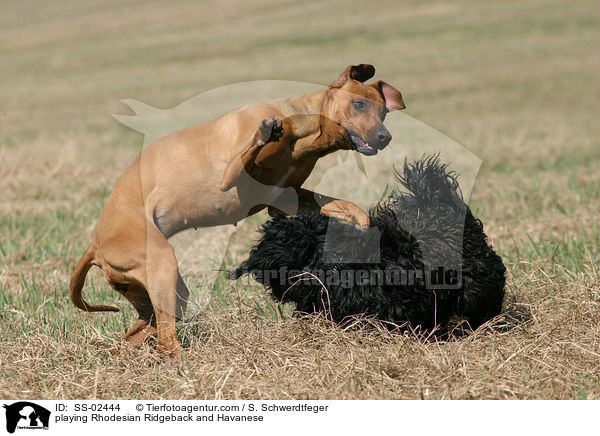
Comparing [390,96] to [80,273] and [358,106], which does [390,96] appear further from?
[80,273]

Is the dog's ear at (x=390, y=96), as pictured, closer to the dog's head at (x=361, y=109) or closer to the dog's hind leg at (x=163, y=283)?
the dog's head at (x=361, y=109)

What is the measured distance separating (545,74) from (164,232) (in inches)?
796

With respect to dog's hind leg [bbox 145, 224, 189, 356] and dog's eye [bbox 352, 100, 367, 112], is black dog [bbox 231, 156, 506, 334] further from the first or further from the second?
dog's eye [bbox 352, 100, 367, 112]

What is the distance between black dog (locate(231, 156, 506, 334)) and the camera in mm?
3818

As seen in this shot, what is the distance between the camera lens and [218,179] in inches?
152

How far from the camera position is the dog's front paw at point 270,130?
3549 mm

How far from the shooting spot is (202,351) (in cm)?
387

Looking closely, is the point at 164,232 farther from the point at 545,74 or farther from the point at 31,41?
the point at 31,41

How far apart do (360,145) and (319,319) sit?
36.7 inches

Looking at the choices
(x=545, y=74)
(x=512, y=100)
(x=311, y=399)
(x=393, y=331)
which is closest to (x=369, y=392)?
(x=311, y=399)
